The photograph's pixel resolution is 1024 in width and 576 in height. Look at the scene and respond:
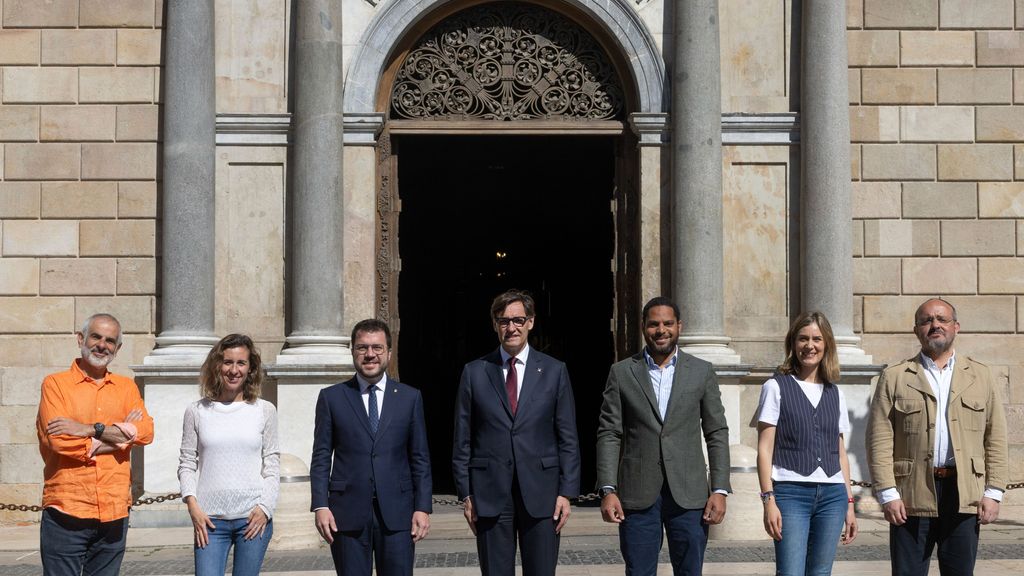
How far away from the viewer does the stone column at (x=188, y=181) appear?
13297mm

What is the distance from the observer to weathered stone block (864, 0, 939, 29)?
14086 mm

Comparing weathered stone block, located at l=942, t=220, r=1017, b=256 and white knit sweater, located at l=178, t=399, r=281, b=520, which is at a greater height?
weathered stone block, located at l=942, t=220, r=1017, b=256

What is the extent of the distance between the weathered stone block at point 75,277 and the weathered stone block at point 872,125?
7.60m

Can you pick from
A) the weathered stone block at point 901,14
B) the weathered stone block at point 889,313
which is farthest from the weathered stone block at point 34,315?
the weathered stone block at point 901,14

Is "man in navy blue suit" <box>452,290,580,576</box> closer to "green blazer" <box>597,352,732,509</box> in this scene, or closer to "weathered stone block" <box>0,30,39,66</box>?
"green blazer" <box>597,352,732,509</box>

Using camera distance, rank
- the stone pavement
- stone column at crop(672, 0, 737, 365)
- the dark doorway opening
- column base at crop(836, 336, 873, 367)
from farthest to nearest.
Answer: the dark doorway opening < stone column at crop(672, 0, 737, 365) < column base at crop(836, 336, 873, 367) < the stone pavement

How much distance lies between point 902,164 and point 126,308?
794cm

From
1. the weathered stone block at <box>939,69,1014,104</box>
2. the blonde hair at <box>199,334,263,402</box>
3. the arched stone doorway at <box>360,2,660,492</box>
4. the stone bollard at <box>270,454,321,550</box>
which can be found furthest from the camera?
the arched stone doorway at <box>360,2,660,492</box>

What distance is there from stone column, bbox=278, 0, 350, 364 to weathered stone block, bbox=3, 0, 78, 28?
2.37 meters

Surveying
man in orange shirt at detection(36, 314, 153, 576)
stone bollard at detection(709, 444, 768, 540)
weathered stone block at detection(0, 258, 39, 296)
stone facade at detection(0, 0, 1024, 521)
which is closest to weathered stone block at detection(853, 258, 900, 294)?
stone facade at detection(0, 0, 1024, 521)

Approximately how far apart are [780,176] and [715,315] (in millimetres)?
1651

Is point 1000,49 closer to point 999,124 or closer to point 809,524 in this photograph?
point 999,124

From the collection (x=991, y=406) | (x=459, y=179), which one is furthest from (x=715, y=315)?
(x=459, y=179)

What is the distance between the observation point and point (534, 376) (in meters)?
6.95
